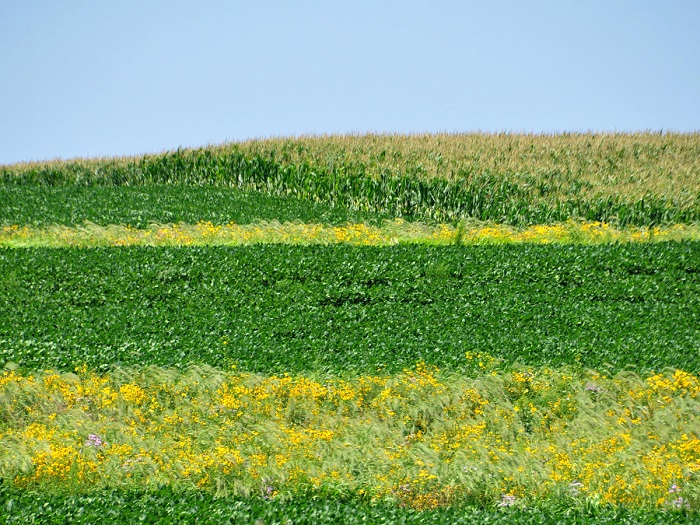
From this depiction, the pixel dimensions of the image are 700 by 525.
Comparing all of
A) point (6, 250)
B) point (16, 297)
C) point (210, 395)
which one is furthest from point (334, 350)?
point (6, 250)

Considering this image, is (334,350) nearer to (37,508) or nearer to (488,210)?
(37,508)

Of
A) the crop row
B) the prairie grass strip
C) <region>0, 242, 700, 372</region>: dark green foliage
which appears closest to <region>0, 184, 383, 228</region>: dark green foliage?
the prairie grass strip

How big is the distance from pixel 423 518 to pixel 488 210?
70.6ft

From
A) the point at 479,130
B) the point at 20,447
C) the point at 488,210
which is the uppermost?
the point at 479,130

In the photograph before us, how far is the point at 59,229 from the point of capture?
26.3m

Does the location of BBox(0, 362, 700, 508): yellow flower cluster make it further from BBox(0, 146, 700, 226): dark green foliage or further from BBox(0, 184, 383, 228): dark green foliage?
BBox(0, 146, 700, 226): dark green foliage

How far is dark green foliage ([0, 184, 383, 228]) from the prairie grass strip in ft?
3.51

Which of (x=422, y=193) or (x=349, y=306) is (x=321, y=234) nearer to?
(x=422, y=193)

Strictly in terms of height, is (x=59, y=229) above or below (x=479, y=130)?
below

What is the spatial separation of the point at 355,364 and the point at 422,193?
16.3m

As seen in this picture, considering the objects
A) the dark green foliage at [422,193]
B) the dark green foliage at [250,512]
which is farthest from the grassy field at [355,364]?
the dark green foliage at [422,193]

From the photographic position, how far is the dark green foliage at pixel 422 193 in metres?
28.7

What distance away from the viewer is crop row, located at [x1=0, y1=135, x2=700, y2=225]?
29000 mm

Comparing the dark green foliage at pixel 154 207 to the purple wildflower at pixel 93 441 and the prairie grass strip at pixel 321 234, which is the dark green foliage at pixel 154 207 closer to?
the prairie grass strip at pixel 321 234
